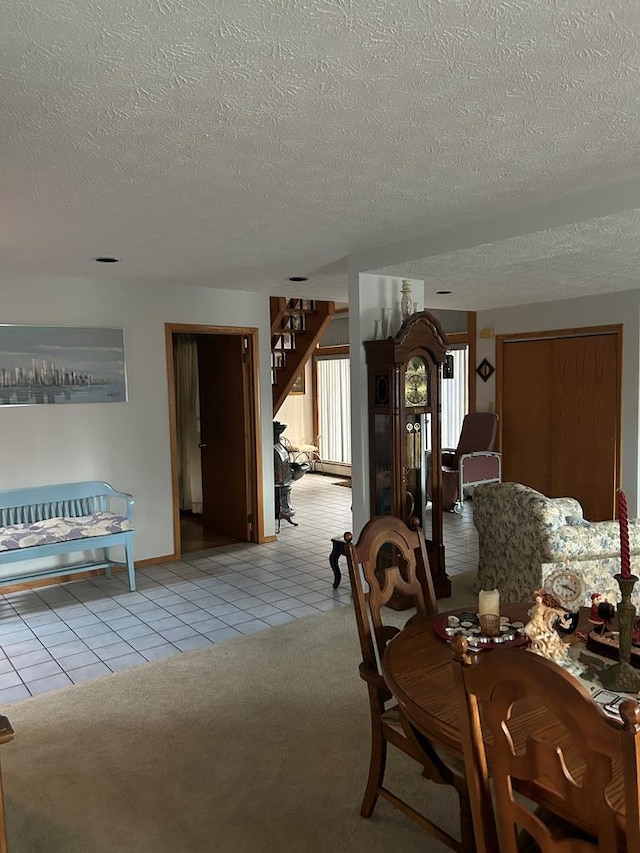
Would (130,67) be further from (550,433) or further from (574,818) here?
(550,433)

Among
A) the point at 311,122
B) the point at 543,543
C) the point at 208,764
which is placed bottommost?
the point at 208,764

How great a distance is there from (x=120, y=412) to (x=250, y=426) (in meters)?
1.26

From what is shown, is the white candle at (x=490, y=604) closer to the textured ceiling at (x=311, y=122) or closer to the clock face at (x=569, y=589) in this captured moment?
the clock face at (x=569, y=589)

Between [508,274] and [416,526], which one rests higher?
[508,274]

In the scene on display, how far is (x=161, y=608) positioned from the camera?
14.3 feet

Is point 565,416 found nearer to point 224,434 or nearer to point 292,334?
point 292,334

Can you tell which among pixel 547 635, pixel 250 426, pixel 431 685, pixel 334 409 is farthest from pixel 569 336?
pixel 431 685

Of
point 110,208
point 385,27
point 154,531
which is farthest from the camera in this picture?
point 154,531

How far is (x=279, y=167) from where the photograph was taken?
248cm

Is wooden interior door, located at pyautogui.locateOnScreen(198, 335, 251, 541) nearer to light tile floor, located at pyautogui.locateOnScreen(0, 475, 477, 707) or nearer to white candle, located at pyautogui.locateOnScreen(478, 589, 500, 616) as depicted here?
light tile floor, located at pyautogui.locateOnScreen(0, 475, 477, 707)

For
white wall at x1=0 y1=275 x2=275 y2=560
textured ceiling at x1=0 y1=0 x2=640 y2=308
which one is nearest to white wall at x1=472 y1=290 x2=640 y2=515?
textured ceiling at x1=0 y1=0 x2=640 y2=308

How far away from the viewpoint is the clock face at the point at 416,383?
4.16m

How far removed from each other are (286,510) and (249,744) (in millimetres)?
4087

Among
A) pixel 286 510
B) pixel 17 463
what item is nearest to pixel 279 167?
pixel 17 463
